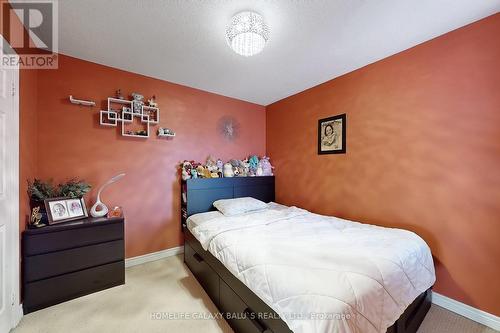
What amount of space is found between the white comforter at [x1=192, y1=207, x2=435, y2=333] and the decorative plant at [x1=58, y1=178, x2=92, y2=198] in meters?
1.35

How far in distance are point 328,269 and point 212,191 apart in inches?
80.4

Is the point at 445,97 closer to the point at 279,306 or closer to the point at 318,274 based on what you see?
the point at 318,274

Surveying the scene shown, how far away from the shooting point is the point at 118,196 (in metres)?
2.46

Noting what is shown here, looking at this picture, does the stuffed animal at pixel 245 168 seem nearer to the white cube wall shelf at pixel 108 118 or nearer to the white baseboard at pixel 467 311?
the white cube wall shelf at pixel 108 118

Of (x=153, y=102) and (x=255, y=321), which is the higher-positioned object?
(x=153, y=102)

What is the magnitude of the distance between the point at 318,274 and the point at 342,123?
2074 mm

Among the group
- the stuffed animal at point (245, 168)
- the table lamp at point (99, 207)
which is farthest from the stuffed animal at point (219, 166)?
the table lamp at point (99, 207)

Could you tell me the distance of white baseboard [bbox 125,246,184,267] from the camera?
253 centimetres

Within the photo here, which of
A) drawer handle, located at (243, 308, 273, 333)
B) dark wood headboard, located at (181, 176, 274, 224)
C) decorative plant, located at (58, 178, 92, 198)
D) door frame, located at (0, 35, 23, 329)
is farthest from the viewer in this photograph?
dark wood headboard, located at (181, 176, 274, 224)

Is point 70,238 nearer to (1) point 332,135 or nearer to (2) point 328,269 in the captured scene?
(2) point 328,269

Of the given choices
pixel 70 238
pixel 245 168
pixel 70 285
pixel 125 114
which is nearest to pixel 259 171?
pixel 245 168

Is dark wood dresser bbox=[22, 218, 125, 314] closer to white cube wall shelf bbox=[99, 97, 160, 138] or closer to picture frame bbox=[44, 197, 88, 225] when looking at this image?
picture frame bbox=[44, 197, 88, 225]

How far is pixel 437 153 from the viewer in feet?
6.16

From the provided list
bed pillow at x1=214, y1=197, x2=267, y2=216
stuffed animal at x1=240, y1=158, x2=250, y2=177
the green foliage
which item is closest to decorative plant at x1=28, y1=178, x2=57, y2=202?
the green foliage
